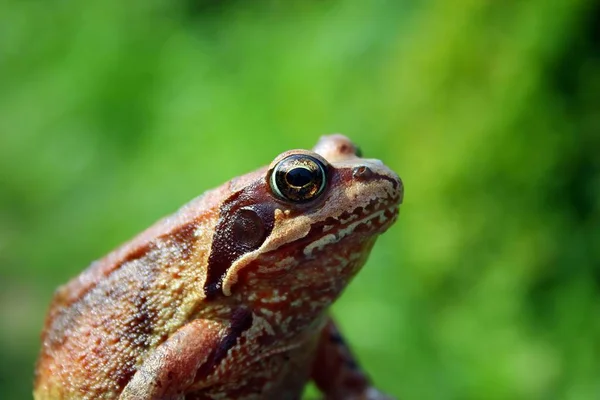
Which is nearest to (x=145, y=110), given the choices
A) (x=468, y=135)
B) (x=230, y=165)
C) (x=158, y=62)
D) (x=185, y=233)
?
(x=158, y=62)

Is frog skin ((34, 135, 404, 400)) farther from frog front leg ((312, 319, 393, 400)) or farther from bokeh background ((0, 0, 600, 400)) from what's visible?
bokeh background ((0, 0, 600, 400))

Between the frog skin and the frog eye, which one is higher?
the frog eye

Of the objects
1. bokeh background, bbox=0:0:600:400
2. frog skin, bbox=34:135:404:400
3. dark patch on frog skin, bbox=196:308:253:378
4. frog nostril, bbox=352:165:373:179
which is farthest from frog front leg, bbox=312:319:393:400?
bokeh background, bbox=0:0:600:400

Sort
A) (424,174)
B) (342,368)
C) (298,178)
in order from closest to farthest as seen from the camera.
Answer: (298,178), (342,368), (424,174)

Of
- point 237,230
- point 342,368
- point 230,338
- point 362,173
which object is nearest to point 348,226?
point 362,173

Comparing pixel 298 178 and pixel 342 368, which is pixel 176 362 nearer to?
pixel 298 178

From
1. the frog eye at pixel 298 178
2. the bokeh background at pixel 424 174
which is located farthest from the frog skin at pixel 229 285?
the bokeh background at pixel 424 174

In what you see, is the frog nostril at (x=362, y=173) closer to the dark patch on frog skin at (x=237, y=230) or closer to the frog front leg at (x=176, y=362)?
the dark patch on frog skin at (x=237, y=230)
